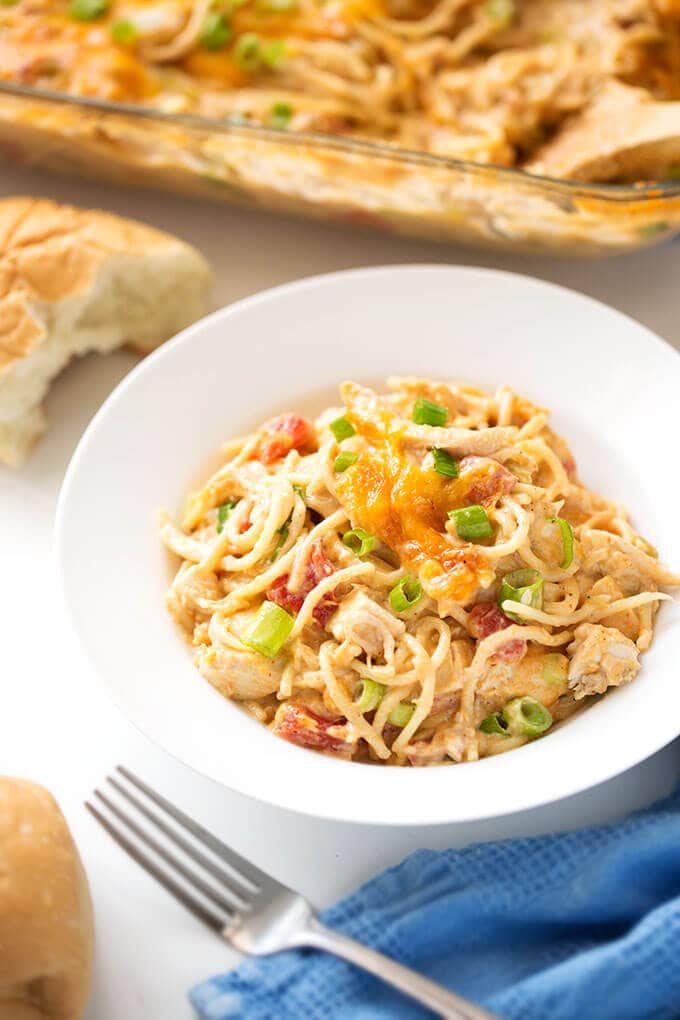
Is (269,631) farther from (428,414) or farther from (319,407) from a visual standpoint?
(319,407)

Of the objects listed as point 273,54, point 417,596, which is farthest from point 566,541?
point 273,54

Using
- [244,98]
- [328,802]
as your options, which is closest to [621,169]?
[244,98]

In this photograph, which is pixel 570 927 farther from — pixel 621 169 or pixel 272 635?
pixel 621 169

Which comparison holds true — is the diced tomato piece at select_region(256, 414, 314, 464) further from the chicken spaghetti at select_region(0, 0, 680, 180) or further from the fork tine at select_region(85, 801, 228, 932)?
the chicken spaghetti at select_region(0, 0, 680, 180)

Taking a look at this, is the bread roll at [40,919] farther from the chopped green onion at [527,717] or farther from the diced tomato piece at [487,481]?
the diced tomato piece at [487,481]

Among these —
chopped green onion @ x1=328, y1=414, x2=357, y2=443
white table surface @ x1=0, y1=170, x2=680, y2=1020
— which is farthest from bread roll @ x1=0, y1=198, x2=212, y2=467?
chopped green onion @ x1=328, y1=414, x2=357, y2=443

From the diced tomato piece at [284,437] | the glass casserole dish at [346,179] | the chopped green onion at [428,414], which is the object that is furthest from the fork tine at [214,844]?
the glass casserole dish at [346,179]
